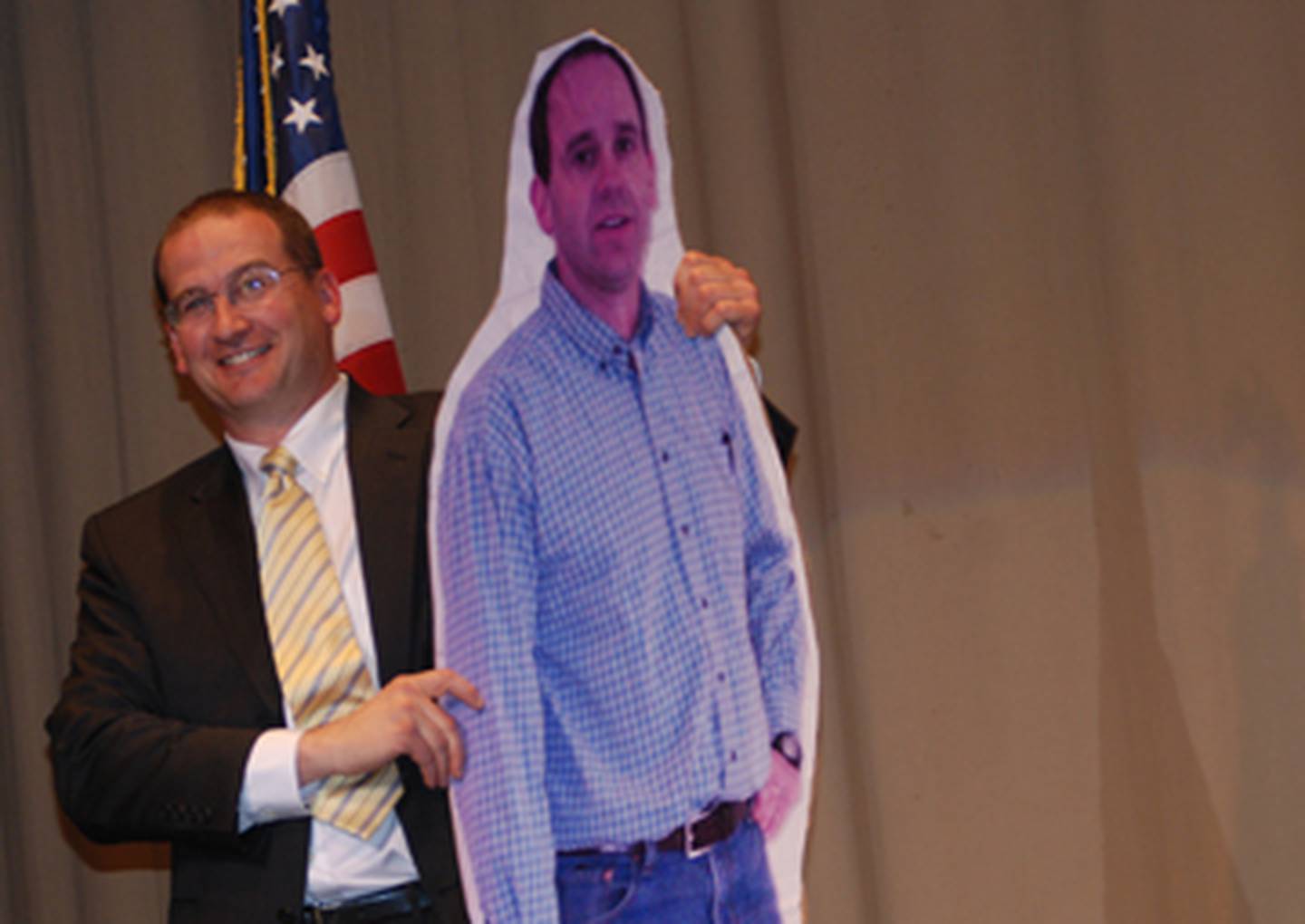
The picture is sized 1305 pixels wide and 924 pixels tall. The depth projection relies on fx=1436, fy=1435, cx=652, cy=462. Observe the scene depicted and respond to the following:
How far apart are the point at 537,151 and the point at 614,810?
0.70 m

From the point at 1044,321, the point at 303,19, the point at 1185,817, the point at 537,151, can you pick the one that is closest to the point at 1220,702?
the point at 1185,817

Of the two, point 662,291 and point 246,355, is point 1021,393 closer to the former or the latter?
point 662,291

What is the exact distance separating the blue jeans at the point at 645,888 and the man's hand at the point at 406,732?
0.52 feet

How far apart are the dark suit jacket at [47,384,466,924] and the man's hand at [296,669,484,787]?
0.11 meters

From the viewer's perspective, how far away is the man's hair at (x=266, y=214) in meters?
1.80

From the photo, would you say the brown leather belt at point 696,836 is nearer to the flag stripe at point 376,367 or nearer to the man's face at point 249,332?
the man's face at point 249,332

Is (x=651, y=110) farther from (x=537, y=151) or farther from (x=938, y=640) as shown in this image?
(x=938, y=640)

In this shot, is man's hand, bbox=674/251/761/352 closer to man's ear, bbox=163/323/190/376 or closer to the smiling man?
the smiling man

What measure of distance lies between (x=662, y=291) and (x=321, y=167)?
888 mm

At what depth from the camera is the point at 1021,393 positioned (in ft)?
9.25

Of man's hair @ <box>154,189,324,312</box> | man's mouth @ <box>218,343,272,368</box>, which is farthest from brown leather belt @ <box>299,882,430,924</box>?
man's hair @ <box>154,189,324,312</box>

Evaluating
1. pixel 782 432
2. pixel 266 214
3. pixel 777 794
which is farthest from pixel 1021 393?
pixel 266 214

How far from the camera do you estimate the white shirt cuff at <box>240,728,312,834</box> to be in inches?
63.3

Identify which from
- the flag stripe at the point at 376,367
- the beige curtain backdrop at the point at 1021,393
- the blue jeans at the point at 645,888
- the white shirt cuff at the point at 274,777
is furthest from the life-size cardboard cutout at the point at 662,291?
the beige curtain backdrop at the point at 1021,393
